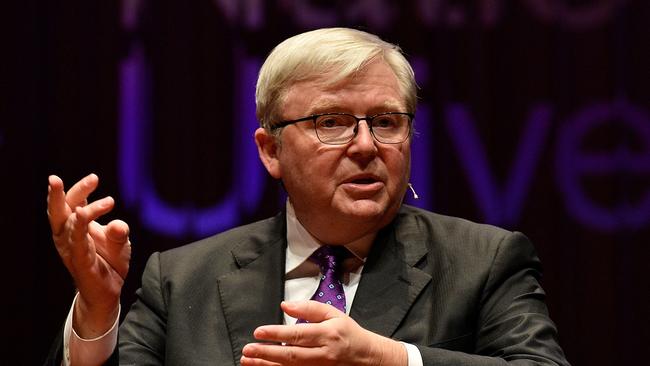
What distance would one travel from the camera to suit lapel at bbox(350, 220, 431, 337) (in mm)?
2008

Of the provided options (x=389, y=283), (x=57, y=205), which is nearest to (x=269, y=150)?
(x=389, y=283)

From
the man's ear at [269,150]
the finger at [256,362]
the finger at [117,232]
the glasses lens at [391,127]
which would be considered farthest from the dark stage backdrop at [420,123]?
the finger at [256,362]

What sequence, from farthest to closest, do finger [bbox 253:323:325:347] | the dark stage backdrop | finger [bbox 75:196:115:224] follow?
the dark stage backdrop < finger [bbox 75:196:115:224] < finger [bbox 253:323:325:347]


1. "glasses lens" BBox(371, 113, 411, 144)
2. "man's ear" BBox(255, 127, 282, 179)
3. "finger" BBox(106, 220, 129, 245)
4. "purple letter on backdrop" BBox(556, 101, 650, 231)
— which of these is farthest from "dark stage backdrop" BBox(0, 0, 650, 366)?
"finger" BBox(106, 220, 129, 245)

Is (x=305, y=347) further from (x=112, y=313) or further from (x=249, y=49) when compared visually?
(x=249, y=49)

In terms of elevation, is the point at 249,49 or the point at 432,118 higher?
the point at 249,49

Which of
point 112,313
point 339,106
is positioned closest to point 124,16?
point 339,106

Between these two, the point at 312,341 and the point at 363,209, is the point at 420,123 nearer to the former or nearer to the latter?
the point at 363,209

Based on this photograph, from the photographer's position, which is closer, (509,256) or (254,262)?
(509,256)

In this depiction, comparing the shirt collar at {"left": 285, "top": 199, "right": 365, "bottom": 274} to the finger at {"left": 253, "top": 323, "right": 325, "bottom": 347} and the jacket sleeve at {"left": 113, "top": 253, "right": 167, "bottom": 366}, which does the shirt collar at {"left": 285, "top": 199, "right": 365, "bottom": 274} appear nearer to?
the jacket sleeve at {"left": 113, "top": 253, "right": 167, "bottom": 366}

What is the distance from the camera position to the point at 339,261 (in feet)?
7.09

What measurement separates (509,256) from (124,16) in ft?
5.54

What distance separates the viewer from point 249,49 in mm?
3123

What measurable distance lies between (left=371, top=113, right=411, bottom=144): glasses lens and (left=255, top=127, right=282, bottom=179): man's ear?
11.2 inches
